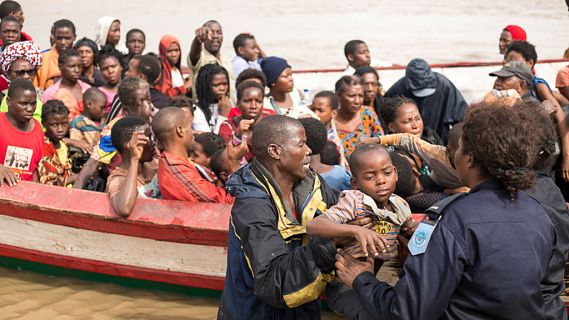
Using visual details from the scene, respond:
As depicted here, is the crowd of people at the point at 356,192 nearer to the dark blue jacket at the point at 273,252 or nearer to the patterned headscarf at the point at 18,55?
the dark blue jacket at the point at 273,252

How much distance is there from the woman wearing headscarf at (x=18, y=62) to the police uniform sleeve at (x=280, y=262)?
4.89 meters

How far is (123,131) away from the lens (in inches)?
201

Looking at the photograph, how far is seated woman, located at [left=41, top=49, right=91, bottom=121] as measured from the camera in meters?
7.19

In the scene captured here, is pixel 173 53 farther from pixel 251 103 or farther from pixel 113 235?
pixel 113 235

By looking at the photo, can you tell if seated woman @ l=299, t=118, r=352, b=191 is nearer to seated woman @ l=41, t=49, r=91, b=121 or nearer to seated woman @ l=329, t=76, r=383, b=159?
seated woman @ l=329, t=76, r=383, b=159

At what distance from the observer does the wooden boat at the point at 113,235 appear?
489 centimetres

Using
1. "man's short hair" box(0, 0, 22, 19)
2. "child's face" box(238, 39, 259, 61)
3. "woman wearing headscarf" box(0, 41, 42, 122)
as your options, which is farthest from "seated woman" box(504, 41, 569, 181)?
"man's short hair" box(0, 0, 22, 19)

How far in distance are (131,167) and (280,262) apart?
199cm

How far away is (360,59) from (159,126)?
4.20 metres

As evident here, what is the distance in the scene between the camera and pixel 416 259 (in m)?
2.58

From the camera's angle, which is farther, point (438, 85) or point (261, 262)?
point (438, 85)

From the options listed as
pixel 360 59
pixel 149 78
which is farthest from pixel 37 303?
pixel 360 59

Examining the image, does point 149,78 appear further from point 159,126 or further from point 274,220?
point 274,220

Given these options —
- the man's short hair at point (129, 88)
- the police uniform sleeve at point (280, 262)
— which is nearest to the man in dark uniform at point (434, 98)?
the man's short hair at point (129, 88)
